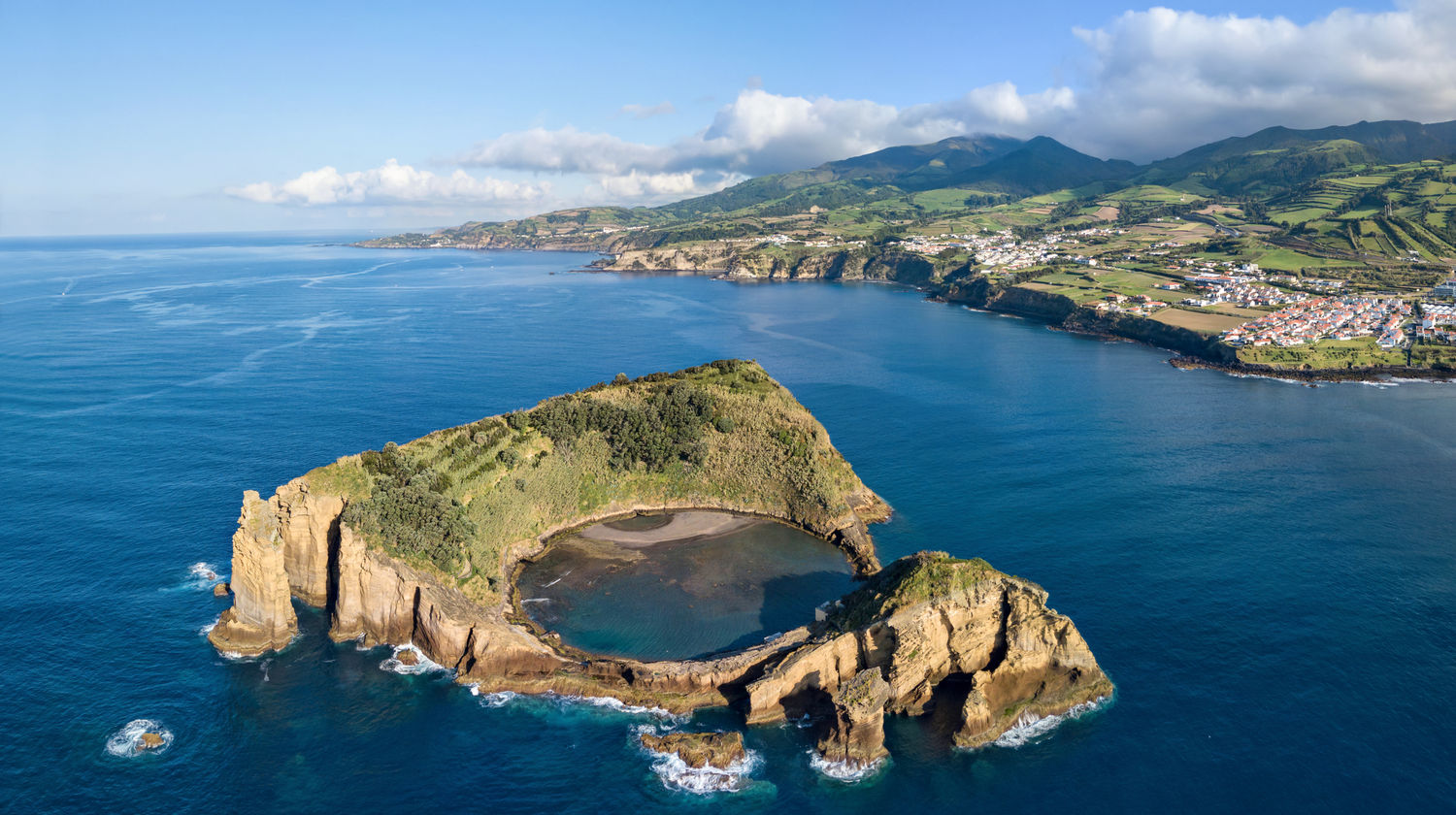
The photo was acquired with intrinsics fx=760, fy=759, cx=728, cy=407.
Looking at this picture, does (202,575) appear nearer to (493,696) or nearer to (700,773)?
(493,696)

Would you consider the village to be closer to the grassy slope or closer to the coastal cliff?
the grassy slope

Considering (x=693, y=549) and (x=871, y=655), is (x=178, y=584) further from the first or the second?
(x=871, y=655)

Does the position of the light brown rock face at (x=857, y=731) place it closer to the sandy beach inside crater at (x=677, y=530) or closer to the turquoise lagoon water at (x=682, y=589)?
the turquoise lagoon water at (x=682, y=589)

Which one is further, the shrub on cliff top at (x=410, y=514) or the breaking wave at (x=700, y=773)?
the shrub on cliff top at (x=410, y=514)

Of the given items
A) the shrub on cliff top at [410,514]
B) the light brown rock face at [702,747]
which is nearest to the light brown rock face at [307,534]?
the shrub on cliff top at [410,514]

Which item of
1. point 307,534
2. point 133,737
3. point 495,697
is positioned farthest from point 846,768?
point 307,534

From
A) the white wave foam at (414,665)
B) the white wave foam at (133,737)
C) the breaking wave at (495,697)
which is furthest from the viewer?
the white wave foam at (414,665)
